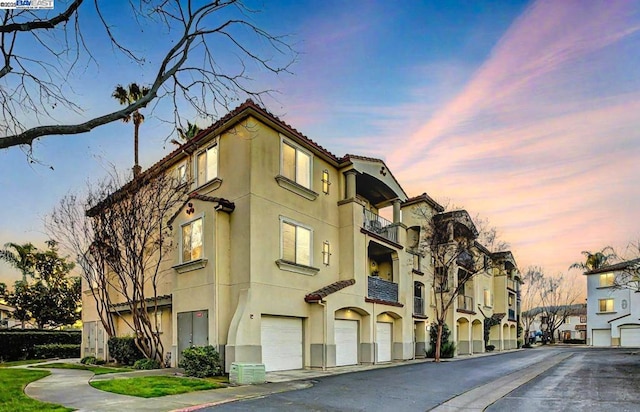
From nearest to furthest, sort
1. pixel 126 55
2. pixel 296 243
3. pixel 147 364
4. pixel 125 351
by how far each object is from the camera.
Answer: pixel 126 55 < pixel 147 364 < pixel 296 243 < pixel 125 351

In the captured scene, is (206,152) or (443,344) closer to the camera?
(206,152)

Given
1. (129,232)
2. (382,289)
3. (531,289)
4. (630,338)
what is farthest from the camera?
(531,289)

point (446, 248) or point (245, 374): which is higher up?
point (446, 248)

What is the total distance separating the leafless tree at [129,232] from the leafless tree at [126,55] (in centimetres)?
1210

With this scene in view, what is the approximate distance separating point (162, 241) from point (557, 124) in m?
17.9

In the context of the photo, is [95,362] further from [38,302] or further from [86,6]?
[38,302]

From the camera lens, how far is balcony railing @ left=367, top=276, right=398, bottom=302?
23450mm

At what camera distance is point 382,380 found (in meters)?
15.9

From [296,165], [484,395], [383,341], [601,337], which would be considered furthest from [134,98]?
[601,337]

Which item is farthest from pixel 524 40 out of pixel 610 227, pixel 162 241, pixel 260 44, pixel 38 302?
pixel 38 302

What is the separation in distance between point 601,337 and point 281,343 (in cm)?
5684

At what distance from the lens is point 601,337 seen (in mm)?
59000

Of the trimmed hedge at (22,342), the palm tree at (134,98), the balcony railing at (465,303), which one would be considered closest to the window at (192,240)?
the palm tree at (134,98)

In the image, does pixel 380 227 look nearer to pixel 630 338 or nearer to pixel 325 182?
pixel 325 182
